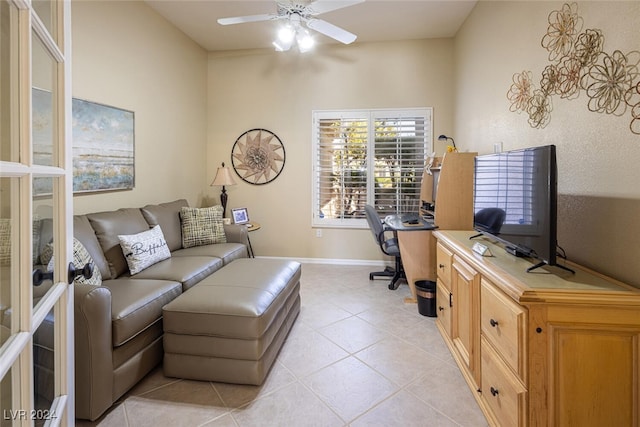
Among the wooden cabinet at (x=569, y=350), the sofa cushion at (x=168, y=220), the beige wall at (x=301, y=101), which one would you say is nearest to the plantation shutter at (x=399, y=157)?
the beige wall at (x=301, y=101)

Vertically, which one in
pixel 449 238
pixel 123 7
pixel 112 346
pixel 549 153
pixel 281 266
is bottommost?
pixel 112 346

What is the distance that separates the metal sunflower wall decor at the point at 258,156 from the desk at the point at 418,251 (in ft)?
7.26

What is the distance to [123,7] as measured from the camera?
3.14m

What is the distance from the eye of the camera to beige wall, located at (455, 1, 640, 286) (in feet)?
4.69

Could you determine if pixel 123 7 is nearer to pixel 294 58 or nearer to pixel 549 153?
pixel 294 58

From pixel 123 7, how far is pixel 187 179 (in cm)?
196

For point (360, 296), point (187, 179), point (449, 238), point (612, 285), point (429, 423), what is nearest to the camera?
point (612, 285)

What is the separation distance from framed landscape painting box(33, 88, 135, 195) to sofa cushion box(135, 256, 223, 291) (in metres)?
0.92

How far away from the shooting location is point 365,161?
14.9 ft

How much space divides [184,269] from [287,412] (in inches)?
54.2

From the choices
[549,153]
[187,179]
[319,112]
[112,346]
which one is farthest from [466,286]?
[187,179]

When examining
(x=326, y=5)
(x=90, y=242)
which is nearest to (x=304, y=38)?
(x=326, y=5)

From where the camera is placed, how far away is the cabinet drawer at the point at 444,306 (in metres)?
2.40

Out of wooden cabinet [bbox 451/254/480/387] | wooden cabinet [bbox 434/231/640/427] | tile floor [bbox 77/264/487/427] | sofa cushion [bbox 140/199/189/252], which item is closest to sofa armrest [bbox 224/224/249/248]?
sofa cushion [bbox 140/199/189/252]
